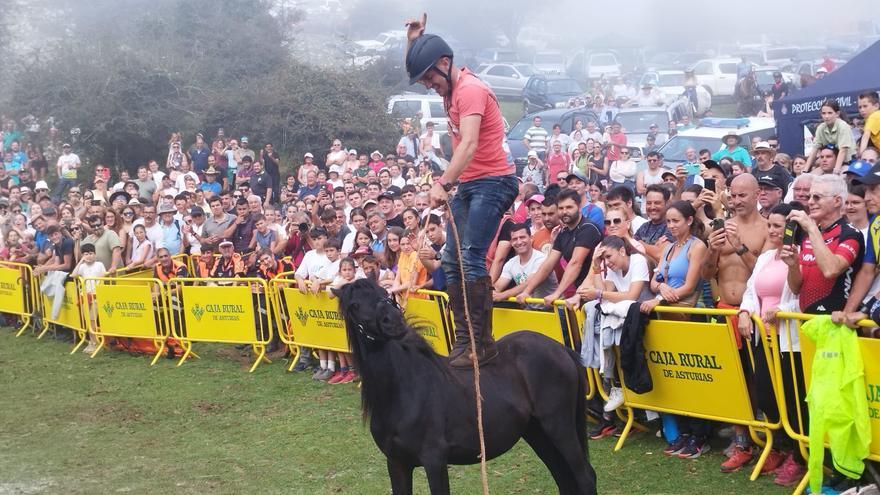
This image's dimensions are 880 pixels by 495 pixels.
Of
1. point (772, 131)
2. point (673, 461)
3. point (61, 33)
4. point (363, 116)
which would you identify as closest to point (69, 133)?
point (363, 116)

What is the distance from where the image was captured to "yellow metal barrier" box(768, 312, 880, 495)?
6.54m

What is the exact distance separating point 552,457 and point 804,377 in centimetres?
185

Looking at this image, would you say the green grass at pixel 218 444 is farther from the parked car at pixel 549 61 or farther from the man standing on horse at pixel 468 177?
the parked car at pixel 549 61

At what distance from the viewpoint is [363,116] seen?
1096 inches

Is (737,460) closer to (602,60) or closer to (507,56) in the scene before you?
(602,60)

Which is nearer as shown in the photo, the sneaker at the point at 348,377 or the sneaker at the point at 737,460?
the sneaker at the point at 737,460

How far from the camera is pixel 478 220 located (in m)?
6.40

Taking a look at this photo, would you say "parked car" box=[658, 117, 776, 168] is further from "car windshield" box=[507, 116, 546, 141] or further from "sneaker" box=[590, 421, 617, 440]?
"sneaker" box=[590, 421, 617, 440]

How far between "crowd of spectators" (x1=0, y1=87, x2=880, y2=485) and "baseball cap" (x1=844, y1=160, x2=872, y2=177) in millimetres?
77

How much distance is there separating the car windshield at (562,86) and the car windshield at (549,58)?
9563 mm

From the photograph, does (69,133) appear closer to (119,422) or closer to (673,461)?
(119,422)

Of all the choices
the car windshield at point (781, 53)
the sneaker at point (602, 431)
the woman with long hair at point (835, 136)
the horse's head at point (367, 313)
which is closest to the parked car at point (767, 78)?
the car windshield at point (781, 53)

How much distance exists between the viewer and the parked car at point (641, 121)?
76.7ft

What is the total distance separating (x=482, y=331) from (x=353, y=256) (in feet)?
17.5
